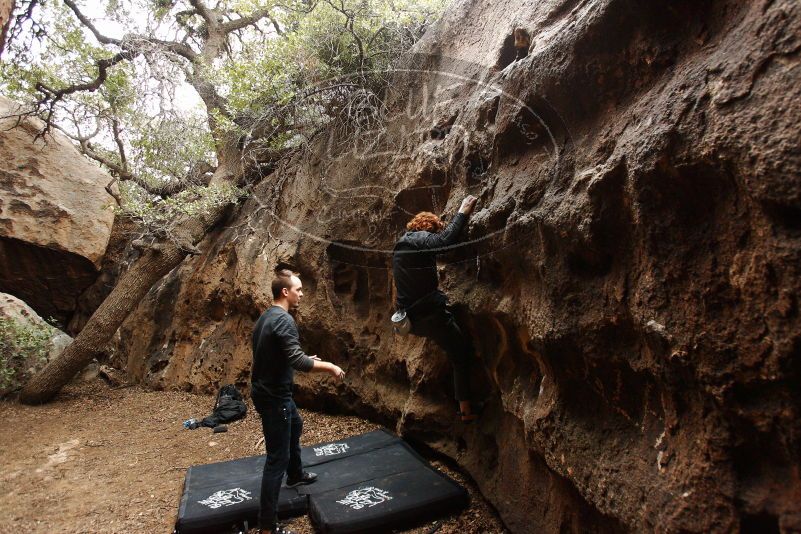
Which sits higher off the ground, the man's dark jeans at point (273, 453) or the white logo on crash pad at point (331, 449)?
the man's dark jeans at point (273, 453)

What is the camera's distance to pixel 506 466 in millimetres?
3881

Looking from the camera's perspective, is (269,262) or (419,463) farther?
(269,262)

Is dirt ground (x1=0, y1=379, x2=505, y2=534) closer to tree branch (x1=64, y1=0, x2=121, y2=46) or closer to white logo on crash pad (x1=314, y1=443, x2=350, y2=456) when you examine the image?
white logo on crash pad (x1=314, y1=443, x2=350, y2=456)

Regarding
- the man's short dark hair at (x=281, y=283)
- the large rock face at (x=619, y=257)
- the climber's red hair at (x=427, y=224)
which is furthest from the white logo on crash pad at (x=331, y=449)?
the climber's red hair at (x=427, y=224)

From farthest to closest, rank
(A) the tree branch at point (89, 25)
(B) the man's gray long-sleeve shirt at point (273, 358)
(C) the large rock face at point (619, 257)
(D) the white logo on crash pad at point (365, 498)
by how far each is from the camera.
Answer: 1. (A) the tree branch at point (89, 25)
2. (D) the white logo on crash pad at point (365, 498)
3. (B) the man's gray long-sleeve shirt at point (273, 358)
4. (C) the large rock face at point (619, 257)

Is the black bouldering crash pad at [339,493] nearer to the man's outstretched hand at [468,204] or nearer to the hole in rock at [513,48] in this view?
the man's outstretched hand at [468,204]

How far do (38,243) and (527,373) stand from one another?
9.12m

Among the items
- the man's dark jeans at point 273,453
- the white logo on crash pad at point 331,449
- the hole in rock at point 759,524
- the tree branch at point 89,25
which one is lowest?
the white logo on crash pad at point 331,449

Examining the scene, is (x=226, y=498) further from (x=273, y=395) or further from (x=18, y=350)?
(x=18, y=350)

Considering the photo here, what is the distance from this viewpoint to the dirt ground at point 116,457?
13.1 feet

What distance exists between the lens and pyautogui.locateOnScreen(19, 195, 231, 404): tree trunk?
24.2ft

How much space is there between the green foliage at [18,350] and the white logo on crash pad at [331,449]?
18.3 feet

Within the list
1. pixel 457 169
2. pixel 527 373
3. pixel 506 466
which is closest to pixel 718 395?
pixel 527 373

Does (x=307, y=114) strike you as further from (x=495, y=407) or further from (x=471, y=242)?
(x=495, y=407)
